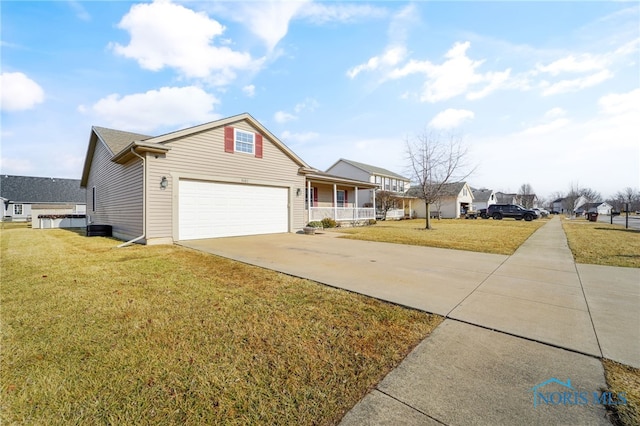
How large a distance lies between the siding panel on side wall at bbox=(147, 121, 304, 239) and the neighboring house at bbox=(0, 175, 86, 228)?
3563 cm

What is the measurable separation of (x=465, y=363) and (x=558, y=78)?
1069 centimetres

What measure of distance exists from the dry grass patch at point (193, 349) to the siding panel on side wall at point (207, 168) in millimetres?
4963

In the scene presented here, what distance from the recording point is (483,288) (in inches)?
177

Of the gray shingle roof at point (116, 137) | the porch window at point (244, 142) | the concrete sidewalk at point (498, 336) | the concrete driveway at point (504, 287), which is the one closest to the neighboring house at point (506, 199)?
the concrete driveway at point (504, 287)

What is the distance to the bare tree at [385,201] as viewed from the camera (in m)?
29.4

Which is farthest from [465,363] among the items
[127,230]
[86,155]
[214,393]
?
[86,155]

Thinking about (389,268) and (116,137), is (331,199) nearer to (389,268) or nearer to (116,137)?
(116,137)

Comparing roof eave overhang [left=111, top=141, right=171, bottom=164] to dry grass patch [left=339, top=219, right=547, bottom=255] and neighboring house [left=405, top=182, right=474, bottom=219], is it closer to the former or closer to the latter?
dry grass patch [left=339, top=219, right=547, bottom=255]

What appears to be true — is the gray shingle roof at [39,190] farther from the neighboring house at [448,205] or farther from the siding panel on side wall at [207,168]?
the neighboring house at [448,205]

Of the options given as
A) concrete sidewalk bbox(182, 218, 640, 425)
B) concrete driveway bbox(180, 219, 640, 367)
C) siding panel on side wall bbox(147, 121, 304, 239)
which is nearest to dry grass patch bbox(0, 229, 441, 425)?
concrete sidewalk bbox(182, 218, 640, 425)

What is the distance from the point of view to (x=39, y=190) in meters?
37.3

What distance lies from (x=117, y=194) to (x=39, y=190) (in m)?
39.2

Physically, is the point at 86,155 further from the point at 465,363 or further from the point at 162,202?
the point at 465,363

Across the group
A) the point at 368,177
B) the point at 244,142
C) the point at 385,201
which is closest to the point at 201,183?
the point at 244,142
